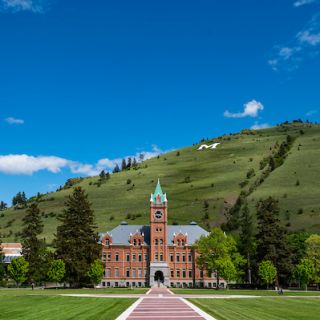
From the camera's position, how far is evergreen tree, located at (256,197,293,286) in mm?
89562

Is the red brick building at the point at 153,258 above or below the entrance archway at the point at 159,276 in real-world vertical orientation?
above

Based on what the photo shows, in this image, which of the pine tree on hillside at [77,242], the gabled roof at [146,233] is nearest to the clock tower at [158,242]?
the gabled roof at [146,233]

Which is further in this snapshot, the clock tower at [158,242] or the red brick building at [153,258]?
the red brick building at [153,258]

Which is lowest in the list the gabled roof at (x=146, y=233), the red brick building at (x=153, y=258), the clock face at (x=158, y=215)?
the red brick building at (x=153, y=258)

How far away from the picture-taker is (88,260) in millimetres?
91125

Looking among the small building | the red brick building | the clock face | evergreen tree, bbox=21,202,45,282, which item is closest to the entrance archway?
the red brick building

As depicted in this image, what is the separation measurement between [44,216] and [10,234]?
62.5 ft

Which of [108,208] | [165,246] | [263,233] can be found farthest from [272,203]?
[108,208]

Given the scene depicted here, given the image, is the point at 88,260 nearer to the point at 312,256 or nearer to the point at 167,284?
the point at 167,284

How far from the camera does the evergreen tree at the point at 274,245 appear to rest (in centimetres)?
8956

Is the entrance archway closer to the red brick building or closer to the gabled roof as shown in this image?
the red brick building

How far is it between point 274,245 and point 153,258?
116 ft

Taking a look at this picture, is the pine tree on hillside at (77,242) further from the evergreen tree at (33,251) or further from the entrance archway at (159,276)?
the entrance archway at (159,276)

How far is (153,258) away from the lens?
11350 centimetres
